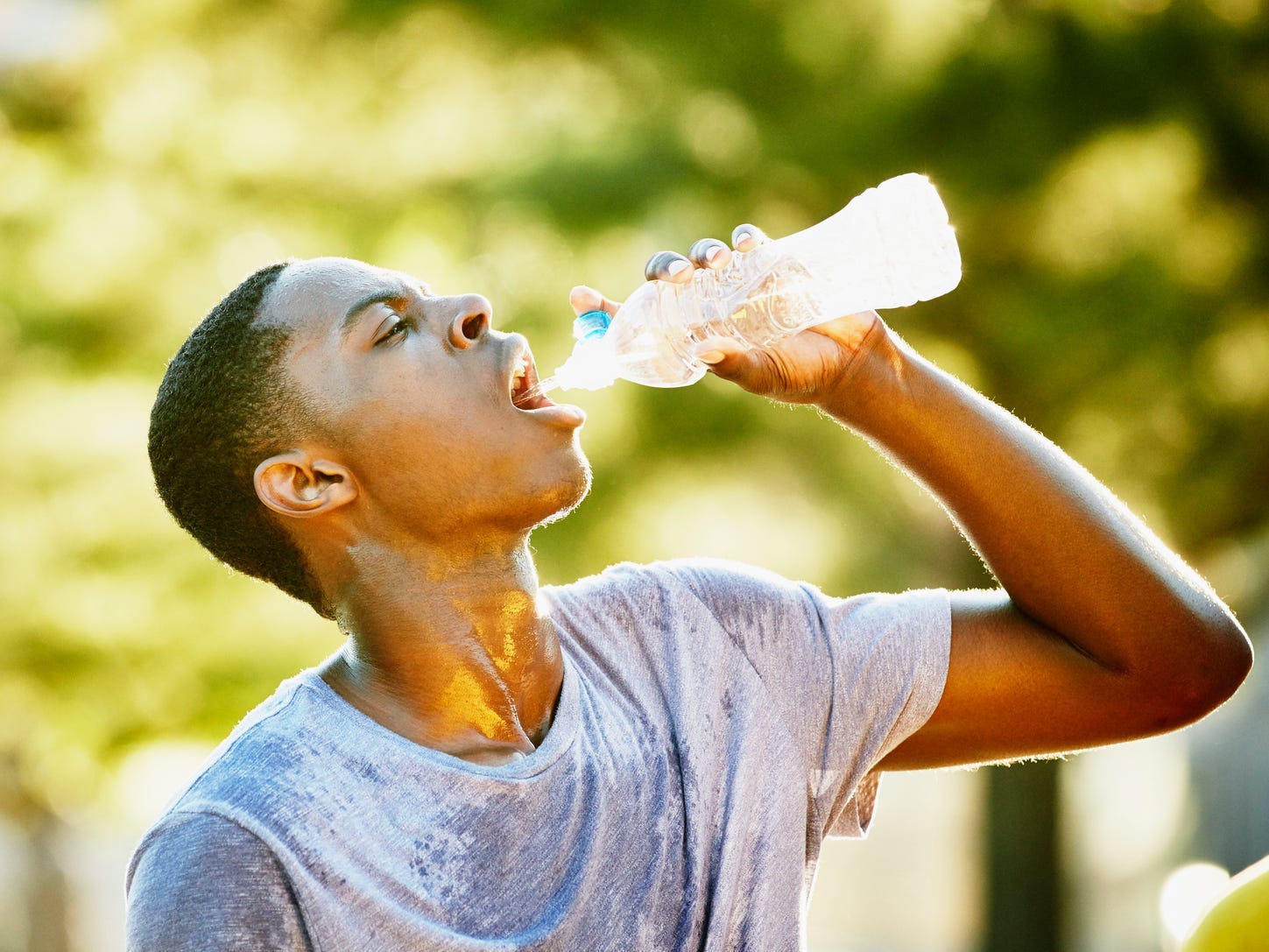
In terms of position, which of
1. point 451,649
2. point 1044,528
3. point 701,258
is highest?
point 701,258

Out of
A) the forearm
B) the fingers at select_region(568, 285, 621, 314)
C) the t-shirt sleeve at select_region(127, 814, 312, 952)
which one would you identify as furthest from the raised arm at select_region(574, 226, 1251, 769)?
the t-shirt sleeve at select_region(127, 814, 312, 952)

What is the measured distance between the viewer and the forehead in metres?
2.01

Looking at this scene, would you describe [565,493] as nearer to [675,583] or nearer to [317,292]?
[675,583]

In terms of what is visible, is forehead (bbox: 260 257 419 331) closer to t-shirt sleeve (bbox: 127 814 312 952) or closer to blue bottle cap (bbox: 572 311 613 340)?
blue bottle cap (bbox: 572 311 613 340)

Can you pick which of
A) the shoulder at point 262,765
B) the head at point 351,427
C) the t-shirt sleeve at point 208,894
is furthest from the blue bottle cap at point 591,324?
the t-shirt sleeve at point 208,894

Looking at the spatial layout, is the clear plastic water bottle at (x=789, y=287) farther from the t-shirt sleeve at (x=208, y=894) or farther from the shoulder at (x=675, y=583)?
the t-shirt sleeve at (x=208, y=894)

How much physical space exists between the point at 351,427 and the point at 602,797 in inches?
24.7

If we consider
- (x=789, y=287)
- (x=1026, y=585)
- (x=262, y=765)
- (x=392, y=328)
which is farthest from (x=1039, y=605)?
(x=262, y=765)

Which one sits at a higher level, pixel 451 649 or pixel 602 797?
pixel 451 649

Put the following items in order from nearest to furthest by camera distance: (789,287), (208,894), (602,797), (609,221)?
(208,894) < (602,797) < (789,287) < (609,221)

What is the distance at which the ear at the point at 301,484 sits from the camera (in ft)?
6.48

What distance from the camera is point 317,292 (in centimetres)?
203

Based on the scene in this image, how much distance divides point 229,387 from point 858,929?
8.94 m

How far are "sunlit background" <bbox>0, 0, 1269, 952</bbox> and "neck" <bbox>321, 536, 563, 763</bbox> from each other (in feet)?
10.9
